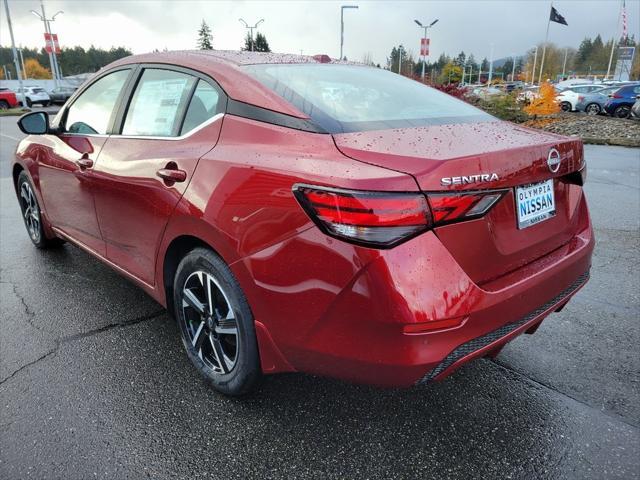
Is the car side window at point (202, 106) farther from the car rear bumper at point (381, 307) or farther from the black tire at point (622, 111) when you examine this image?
the black tire at point (622, 111)

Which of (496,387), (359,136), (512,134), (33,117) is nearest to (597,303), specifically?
(496,387)

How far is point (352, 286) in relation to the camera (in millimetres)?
1688

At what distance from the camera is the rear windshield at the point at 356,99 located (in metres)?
2.11

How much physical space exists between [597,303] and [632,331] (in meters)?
0.44

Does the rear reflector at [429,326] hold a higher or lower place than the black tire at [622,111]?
higher

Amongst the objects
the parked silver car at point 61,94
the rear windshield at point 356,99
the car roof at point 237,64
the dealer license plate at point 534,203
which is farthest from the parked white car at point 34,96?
the dealer license plate at point 534,203

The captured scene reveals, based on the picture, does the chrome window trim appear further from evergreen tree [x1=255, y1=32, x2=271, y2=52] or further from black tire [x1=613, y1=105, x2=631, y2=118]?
evergreen tree [x1=255, y1=32, x2=271, y2=52]

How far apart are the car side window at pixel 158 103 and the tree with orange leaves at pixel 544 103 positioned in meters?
16.3

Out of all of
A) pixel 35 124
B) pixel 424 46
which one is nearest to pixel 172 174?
pixel 35 124

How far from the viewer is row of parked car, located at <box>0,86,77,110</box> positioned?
32.7m

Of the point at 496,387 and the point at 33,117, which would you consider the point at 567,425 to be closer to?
the point at 496,387

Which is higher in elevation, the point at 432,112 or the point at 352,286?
the point at 432,112

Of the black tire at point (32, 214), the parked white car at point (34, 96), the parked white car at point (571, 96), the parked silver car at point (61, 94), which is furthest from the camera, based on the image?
the parked white car at point (34, 96)

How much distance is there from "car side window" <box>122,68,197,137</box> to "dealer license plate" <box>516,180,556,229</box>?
5.43ft
